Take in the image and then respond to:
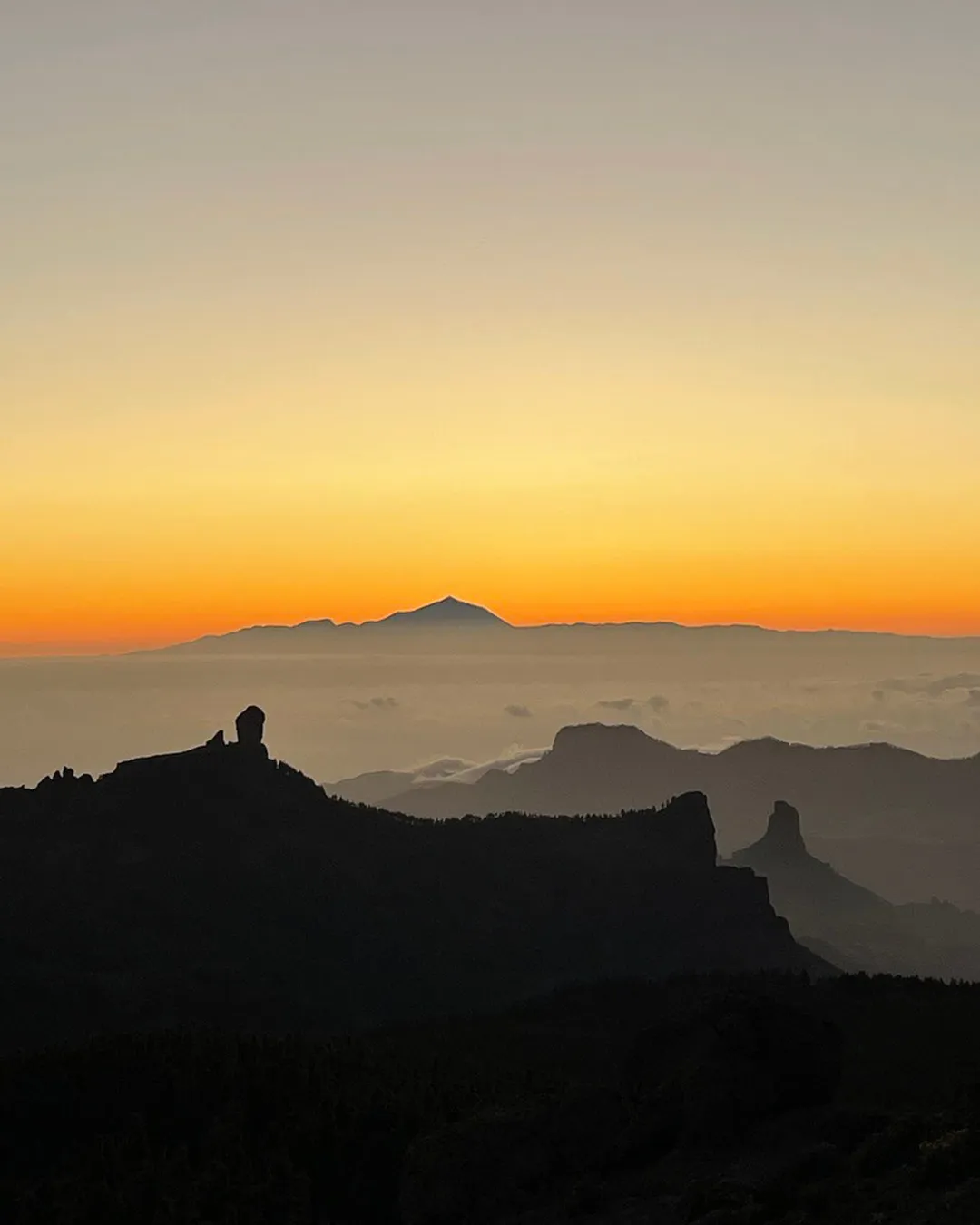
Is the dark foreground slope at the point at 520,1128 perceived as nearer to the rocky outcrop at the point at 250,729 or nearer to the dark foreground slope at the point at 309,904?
the dark foreground slope at the point at 309,904

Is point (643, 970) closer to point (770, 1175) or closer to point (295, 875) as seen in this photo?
point (295, 875)

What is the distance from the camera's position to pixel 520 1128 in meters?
46.4

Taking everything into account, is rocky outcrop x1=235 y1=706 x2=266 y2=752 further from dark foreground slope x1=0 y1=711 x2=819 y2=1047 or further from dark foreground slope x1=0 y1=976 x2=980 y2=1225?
dark foreground slope x1=0 y1=976 x2=980 y2=1225

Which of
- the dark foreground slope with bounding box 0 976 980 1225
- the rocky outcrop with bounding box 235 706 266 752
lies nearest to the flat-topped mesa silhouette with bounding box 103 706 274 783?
the rocky outcrop with bounding box 235 706 266 752

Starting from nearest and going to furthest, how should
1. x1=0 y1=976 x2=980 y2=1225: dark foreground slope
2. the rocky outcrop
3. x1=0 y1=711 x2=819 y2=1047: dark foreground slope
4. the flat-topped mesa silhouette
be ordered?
x1=0 y1=976 x2=980 y2=1225: dark foreground slope < x1=0 y1=711 x2=819 y2=1047: dark foreground slope < the flat-topped mesa silhouette < the rocky outcrop

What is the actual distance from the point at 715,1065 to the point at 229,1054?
108 ft

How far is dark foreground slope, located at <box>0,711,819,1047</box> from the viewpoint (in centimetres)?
11512

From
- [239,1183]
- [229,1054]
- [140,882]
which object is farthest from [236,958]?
[239,1183]

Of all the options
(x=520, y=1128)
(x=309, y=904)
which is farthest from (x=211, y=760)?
(x=520, y=1128)

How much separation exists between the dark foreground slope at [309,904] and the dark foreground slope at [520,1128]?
112 ft

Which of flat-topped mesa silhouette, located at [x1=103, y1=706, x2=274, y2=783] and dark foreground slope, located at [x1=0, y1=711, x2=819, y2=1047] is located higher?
flat-topped mesa silhouette, located at [x1=103, y1=706, x2=274, y2=783]

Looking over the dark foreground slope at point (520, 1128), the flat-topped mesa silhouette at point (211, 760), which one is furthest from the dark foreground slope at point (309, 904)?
the dark foreground slope at point (520, 1128)

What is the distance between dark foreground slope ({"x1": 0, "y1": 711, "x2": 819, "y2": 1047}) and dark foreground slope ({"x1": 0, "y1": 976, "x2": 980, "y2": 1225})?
112ft

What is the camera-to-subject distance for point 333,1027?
4545 inches
